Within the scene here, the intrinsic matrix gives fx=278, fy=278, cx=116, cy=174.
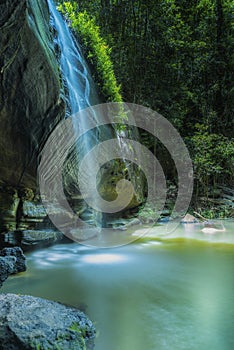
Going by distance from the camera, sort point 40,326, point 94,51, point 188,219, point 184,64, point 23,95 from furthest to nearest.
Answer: point 184,64 → point 188,219 → point 94,51 → point 23,95 → point 40,326

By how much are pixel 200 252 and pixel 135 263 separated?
145 cm

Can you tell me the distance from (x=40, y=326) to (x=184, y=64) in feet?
41.8

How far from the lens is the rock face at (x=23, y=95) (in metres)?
2.74

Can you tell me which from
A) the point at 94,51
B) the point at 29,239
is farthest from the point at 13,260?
the point at 94,51

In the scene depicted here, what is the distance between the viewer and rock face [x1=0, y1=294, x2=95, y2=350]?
1.53 meters

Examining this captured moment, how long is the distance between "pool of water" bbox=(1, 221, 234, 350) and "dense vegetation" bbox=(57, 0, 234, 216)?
262 inches

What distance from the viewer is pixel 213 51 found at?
13.0 metres

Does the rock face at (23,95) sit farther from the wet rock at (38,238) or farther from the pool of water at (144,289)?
the pool of water at (144,289)

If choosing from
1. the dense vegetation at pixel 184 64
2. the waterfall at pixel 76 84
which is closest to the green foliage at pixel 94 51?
the waterfall at pixel 76 84

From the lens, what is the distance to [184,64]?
40.7 ft

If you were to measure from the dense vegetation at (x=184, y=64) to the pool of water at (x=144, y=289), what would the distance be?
6.65 metres

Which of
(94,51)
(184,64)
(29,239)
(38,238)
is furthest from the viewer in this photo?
(184,64)

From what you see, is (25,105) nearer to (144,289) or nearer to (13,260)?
(13,260)

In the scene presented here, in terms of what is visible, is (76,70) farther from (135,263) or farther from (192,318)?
(192,318)
